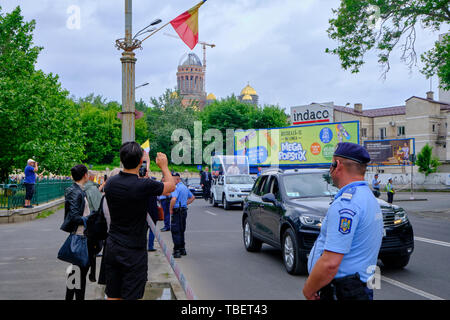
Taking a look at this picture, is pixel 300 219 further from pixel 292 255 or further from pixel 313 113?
pixel 313 113

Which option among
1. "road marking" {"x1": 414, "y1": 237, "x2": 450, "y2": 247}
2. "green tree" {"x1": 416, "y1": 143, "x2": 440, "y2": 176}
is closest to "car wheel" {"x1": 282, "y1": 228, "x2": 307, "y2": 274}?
"road marking" {"x1": 414, "y1": 237, "x2": 450, "y2": 247}

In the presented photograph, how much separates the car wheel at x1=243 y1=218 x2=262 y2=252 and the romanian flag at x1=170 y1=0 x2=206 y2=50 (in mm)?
4560

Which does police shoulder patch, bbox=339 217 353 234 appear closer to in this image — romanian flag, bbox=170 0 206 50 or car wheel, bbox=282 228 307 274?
car wheel, bbox=282 228 307 274

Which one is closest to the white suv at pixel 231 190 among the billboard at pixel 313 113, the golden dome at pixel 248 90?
the billboard at pixel 313 113

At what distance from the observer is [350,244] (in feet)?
8.36

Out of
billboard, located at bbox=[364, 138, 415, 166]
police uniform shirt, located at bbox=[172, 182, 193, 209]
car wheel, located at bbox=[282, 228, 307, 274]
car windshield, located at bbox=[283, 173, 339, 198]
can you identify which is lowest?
car wheel, located at bbox=[282, 228, 307, 274]

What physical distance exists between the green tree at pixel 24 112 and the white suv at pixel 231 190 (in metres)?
9.17

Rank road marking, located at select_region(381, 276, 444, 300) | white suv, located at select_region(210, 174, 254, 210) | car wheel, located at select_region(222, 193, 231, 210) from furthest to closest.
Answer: car wheel, located at select_region(222, 193, 231, 210) → white suv, located at select_region(210, 174, 254, 210) → road marking, located at select_region(381, 276, 444, 300)

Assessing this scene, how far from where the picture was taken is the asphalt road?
251 inches

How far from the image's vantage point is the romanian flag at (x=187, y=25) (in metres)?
11.1

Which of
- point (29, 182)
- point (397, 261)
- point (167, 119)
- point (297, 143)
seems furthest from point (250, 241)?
point (167, 119)
